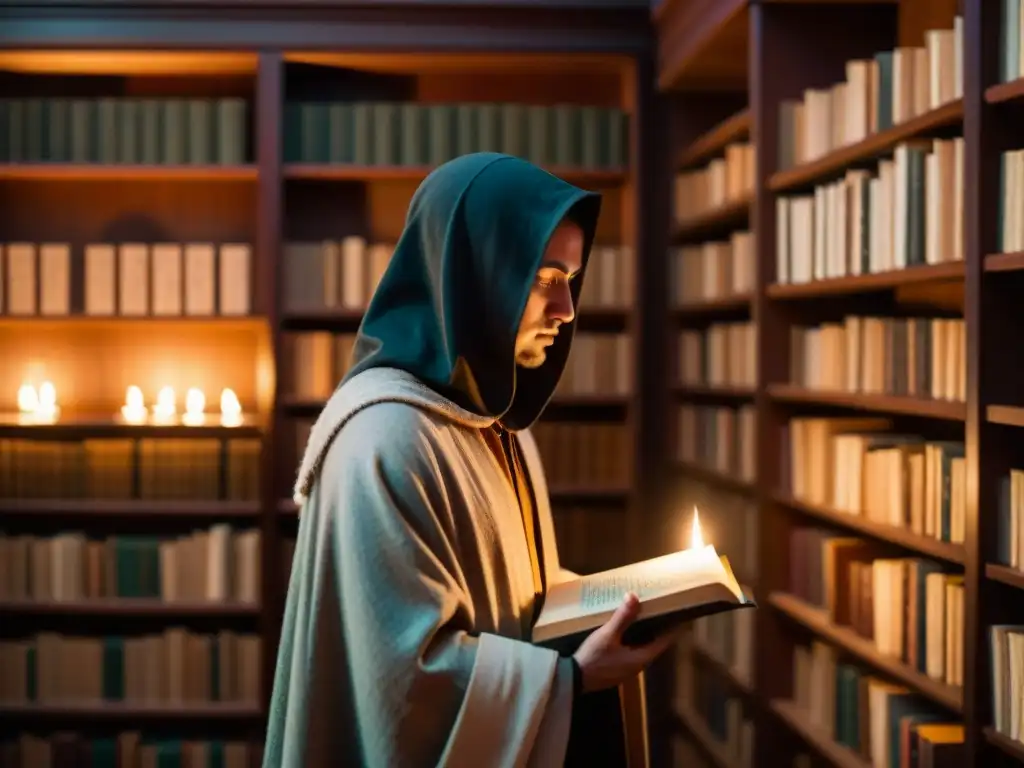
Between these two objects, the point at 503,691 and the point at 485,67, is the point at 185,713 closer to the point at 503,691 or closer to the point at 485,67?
the point at 485,67

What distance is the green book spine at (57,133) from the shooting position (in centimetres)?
420

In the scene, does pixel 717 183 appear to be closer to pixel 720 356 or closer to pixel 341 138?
pixel 720 356

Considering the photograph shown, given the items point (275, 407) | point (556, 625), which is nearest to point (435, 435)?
point (556, 625)

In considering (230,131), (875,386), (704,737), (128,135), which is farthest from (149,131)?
(704,737)

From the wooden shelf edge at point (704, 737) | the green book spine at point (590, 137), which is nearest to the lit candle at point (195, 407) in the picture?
the green book spine at point (590, 137)

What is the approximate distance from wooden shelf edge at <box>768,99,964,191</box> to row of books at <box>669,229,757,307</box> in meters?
0.28

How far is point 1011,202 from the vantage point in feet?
6.70

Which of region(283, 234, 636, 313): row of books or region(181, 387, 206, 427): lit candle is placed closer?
region(283, 234, 636, 313): row of books

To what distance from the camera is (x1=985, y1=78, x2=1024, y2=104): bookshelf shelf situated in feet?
6.45

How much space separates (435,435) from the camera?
163 centimetres

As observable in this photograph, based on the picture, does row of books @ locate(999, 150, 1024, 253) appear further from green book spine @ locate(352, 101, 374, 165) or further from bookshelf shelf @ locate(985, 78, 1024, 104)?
green book spine @ locate(352, 101, 374, 165)

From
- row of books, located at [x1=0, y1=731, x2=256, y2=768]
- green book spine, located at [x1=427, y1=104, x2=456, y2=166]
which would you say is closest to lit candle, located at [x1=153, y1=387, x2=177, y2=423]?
row of books, located at [x1=0, y1=731, x2=256, y2=768]

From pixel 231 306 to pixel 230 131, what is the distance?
0.61m

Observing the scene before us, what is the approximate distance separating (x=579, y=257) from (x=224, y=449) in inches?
107
